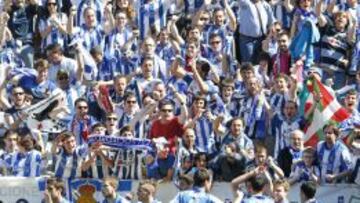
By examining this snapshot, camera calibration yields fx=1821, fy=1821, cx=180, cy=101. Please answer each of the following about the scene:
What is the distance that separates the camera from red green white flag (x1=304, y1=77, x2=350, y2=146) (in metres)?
24.4

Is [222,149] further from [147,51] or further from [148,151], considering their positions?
[147,51]

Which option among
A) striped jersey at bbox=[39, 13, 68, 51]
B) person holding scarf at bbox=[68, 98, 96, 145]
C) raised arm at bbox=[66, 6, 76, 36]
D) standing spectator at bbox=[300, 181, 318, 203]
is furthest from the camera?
striped jersey at bbox=[39, 13, 68, 51]

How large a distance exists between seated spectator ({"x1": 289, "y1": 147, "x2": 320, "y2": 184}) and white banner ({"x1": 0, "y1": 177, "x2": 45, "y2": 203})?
3257mm

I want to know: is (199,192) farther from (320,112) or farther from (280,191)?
(320,112)

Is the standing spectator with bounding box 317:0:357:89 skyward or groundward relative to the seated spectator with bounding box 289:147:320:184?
skyward

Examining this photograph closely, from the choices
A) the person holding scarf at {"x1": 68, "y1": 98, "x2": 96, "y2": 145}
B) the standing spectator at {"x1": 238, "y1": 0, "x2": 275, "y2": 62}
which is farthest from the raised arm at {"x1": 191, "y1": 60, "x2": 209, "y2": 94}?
the standing spectator at {"x1": 238, "y1": 0, "x2": 275, "y2": 62}

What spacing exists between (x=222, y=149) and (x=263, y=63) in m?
3.33

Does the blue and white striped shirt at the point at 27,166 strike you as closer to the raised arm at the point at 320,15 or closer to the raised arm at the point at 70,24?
the raised arm at the point at 70,24

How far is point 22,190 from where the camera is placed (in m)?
23.5

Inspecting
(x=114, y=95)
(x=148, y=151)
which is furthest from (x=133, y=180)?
(x=114, y=95)

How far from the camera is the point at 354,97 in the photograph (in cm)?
2466

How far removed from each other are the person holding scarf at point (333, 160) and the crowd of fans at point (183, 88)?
1cm

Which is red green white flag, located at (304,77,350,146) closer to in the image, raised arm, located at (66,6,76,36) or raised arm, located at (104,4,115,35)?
raised arm, located at (104,4,115,35)

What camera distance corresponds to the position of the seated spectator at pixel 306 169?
22.9 m
